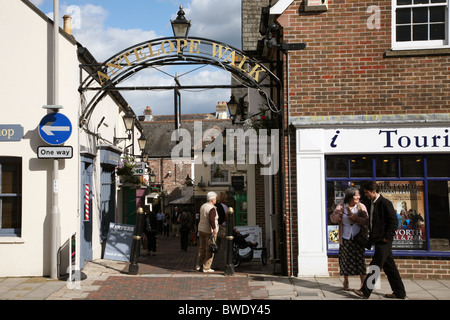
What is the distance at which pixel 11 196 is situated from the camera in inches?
404

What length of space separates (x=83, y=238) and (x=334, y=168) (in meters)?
6.28

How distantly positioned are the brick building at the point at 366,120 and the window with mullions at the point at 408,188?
0.07 ft

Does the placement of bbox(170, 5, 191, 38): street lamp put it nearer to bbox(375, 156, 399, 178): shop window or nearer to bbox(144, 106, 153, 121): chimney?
bbox(375, 156, 399, 178): shop window

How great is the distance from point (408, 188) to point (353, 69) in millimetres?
2720

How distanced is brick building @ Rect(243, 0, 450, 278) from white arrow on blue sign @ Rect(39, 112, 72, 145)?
4526 millimetres

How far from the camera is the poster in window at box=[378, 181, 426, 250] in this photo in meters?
10.1

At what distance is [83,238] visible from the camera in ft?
39.2

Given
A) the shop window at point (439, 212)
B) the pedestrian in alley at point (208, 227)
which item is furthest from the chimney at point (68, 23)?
the shop window at point (439, 212)

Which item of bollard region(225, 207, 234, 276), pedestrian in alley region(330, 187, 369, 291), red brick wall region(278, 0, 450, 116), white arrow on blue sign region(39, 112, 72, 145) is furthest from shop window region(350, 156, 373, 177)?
white arrow on blue sign region(39, 112, 72, 145)

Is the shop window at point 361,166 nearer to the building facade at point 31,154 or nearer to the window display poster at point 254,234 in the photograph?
the window display poster at point 254,234

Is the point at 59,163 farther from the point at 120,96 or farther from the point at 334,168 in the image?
A: the point at 120,96

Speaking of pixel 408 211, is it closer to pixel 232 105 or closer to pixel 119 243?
pixel 232 105

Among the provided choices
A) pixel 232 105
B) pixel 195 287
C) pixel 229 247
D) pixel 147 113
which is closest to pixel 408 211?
pixel 229 247

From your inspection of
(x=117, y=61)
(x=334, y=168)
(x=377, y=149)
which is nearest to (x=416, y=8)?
(x=377, y=149)
